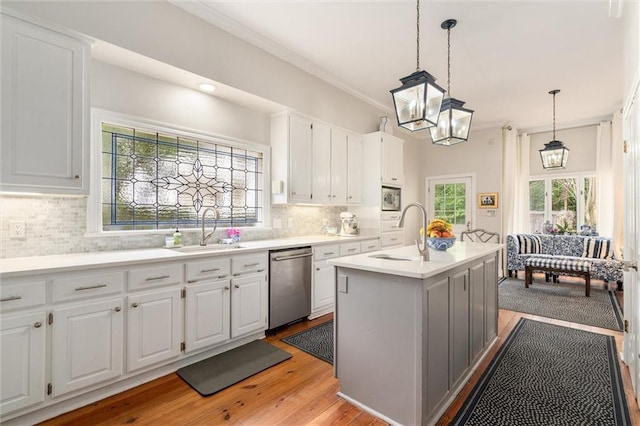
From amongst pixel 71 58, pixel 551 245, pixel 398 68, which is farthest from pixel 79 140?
pixel 551 245

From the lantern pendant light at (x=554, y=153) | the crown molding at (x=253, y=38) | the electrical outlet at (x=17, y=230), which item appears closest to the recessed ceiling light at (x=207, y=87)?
the crown molding at (x=253, y=38)

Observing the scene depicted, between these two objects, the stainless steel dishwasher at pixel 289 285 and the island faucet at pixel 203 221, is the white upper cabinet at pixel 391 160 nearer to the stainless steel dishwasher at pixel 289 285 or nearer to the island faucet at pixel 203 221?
the stainless steel dishwasher at pixel 289 285

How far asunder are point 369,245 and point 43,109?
370 cm

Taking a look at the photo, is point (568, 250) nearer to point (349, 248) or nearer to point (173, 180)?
point (349, 248)

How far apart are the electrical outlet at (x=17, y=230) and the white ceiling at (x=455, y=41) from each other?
214 centimetres

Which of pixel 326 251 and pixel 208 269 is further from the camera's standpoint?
pixel 326 251

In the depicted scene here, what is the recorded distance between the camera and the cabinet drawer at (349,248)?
3.98 metres

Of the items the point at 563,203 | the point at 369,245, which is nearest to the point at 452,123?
the point at 369,245

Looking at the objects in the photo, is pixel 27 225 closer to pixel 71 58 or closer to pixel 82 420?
pixel 71 58

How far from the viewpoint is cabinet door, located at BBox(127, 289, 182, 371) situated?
2191 mm

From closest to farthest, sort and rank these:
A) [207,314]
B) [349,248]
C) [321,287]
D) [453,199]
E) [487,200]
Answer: [207,314], [321,287], [349,248], [487,200], [453,199]

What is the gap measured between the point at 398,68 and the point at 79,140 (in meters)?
3.49

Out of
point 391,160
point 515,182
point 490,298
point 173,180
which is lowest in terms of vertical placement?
point 490,298

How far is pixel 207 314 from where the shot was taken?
2.62 m
